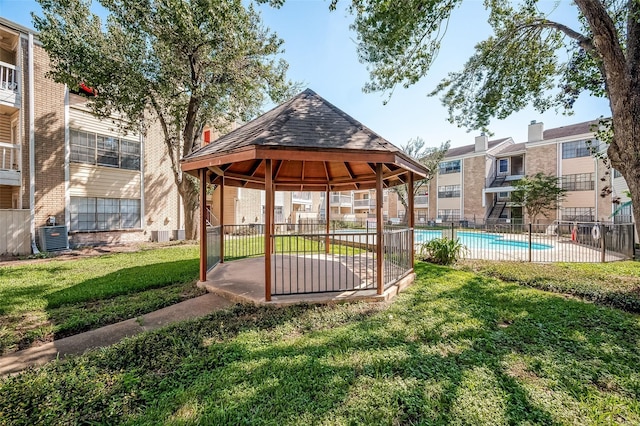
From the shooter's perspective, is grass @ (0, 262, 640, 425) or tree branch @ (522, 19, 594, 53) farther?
tree branch @ (522, 19, 594, 53)

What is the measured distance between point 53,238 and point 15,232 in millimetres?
1192

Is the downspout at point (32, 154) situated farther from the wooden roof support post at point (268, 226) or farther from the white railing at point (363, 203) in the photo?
the white railing at point (363, 203)

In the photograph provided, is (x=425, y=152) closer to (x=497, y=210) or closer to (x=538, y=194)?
(x=538, y=194)

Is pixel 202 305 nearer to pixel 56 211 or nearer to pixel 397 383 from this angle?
pixel 397 383

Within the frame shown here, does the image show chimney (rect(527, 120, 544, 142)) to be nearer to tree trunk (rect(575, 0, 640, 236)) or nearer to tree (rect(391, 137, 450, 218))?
tree (rect(391, 137, 450, 218))

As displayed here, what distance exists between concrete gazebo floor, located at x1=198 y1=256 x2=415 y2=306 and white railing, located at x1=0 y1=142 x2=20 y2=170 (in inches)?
460

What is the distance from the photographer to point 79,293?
5973 millimetres

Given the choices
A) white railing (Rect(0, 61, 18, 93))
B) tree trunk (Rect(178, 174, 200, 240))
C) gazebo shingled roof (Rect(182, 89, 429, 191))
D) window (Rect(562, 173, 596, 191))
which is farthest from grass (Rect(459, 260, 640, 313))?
window (Rect(562, 173, 596, 191))

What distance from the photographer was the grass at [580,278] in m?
5.78

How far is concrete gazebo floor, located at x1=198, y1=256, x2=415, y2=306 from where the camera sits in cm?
528

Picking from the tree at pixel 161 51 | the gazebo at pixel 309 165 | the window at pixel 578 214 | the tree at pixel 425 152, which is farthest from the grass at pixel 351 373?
the window at pixel 578 214

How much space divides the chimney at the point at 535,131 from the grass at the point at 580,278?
25065 millimetres

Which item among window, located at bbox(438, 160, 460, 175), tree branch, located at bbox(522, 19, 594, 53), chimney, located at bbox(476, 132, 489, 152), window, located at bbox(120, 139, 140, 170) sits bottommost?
window, located at bbox(120, 139, 140, 170)

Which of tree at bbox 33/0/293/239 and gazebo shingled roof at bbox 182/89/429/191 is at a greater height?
tree at bbox 33/0/293/239
